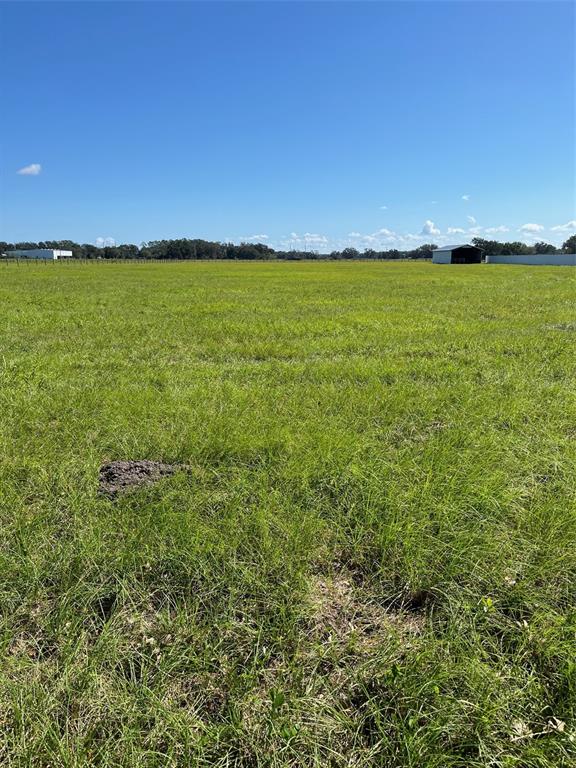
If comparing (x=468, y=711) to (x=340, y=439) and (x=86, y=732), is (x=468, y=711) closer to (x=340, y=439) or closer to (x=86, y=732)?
(x=86, y=732)

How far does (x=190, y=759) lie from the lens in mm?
1682

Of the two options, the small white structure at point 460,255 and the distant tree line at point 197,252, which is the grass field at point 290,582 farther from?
the distant tree line at point 197,252

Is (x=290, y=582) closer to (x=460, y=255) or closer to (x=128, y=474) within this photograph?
(x=128, y=474)

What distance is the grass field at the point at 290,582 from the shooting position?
178cm

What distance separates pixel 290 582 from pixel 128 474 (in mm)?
1746

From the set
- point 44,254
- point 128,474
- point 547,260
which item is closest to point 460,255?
point 547,260

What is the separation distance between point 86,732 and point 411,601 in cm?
164

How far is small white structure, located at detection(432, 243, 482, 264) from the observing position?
8844cm

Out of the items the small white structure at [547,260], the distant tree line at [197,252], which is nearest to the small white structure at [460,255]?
the small white structure at [547,260]

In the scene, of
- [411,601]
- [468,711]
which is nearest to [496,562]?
[411,601]

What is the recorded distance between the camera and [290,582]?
251cm

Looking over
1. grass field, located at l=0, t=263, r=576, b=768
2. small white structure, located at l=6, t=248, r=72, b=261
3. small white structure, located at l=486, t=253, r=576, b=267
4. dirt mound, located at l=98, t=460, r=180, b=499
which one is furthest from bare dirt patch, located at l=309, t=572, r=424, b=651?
small white structure, located at l=6, t=248, r=72, b=261

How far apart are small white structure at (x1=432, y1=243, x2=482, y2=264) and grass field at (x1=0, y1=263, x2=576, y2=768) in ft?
300

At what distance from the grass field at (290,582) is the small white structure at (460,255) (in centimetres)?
9150
